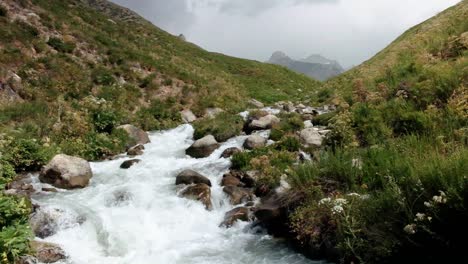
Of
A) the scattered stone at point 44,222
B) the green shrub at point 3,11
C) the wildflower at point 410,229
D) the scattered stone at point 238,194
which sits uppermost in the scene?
the green shrub at point 3,11

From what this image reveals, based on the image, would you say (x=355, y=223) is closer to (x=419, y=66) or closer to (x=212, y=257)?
(x=212, y=257)

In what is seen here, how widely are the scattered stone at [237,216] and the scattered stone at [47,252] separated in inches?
141

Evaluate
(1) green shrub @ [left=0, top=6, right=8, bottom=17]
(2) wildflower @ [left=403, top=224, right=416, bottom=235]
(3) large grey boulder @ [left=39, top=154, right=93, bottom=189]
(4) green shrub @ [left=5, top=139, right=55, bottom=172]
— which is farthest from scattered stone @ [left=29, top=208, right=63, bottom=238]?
(1) green shrub @ [left=0, top=6, right=8, bottom=17]

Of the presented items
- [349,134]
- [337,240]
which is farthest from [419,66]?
[337,240]

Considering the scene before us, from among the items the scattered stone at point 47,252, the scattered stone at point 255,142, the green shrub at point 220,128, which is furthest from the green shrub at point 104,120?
the scattered stone at point 47,252

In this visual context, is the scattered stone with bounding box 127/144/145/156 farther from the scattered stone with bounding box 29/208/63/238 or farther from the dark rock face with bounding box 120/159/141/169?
the scattered stone with bounding box 29/208/63/238

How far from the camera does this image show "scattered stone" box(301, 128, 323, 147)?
12.9m

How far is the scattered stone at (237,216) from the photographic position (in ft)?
32.8

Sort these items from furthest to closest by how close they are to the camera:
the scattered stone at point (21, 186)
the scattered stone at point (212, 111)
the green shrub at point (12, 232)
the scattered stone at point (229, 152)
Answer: the scattered stone at point (212, 111) < the scattered stone at point (229, 152) < the scattered stone at point (21, 186) < the green shrub at point (12, 232)

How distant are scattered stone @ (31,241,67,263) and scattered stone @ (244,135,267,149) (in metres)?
7.60

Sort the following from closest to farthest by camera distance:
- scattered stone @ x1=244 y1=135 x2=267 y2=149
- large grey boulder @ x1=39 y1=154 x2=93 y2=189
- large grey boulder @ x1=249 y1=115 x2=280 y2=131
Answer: large grey boulder @ x1=39 y1=154 x2=93 y2=189 → scattered stone @ x1=244 y1=135 x2=267 y2=149 → large grey boulder @ x1=249 y1=115 x2=280 y2=131

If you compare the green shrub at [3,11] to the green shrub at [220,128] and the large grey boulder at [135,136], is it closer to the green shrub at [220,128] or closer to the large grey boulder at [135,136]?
the large grey boulder at [135,136]

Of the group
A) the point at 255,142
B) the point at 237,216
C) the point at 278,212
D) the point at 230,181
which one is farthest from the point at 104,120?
the point at 278,212

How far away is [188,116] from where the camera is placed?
22.7 meters
